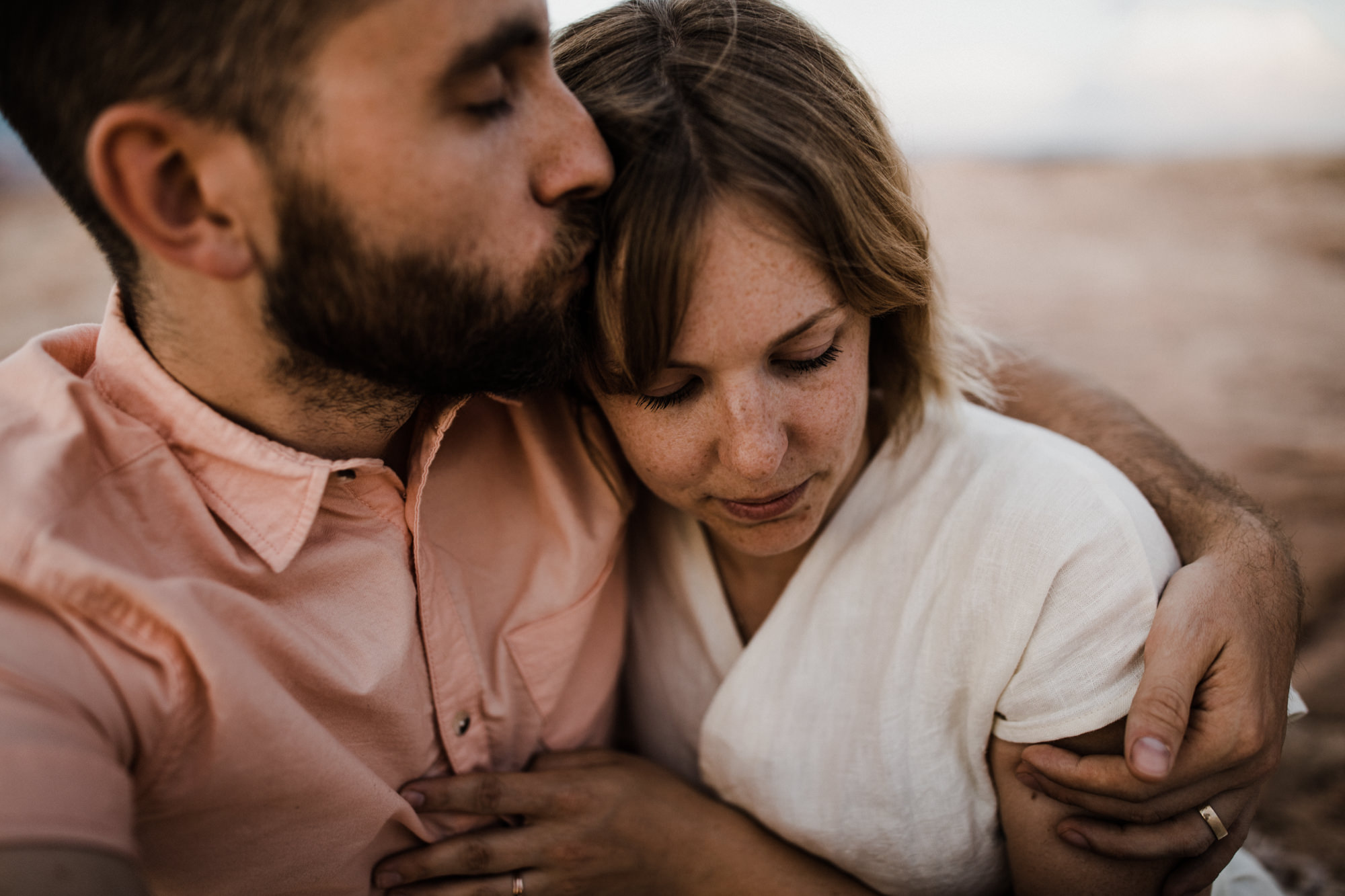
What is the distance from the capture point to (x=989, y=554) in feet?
5.08

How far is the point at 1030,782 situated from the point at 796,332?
2.83ft

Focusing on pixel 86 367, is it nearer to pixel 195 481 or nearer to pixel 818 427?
pixel 195 481

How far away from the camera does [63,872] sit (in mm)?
921

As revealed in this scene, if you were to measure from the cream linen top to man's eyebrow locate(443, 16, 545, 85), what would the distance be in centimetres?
103

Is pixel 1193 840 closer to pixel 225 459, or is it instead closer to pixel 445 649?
pixel 445 649

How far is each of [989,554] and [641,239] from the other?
0.81m

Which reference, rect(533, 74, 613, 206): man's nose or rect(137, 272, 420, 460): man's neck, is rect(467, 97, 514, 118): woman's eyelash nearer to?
rect(533, 74, 613, 206): man's nose

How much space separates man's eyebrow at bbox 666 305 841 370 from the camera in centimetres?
137

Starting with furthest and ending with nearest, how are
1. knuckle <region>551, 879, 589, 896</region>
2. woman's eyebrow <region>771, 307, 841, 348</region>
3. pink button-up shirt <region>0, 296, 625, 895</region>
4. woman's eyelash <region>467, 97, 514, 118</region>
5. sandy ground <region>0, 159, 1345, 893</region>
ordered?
1. sandy ground <region>0, 159, 1345, 893</region>
2. knuckle <region>551, 879, 589, 896</region>
3. woman's eyebrow <region>771, 307, 841, 348</region>
4. woman's eyelash <region>467, 97, 514, 118</region>
5. pink button-up shirt <region>0, 296, 625, 895</region>

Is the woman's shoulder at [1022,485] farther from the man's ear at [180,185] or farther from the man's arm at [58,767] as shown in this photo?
the man's arm at [58,767]

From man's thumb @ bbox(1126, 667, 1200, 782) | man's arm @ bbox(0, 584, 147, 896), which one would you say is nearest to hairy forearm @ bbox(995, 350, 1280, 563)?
man's thumb @ bbox(1126, 667, 1200, 782)

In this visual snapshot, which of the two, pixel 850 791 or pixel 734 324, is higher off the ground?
pixel 734 324

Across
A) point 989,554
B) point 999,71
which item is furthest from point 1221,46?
Result: point 989,554

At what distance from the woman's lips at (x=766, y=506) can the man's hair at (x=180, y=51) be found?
920mm
